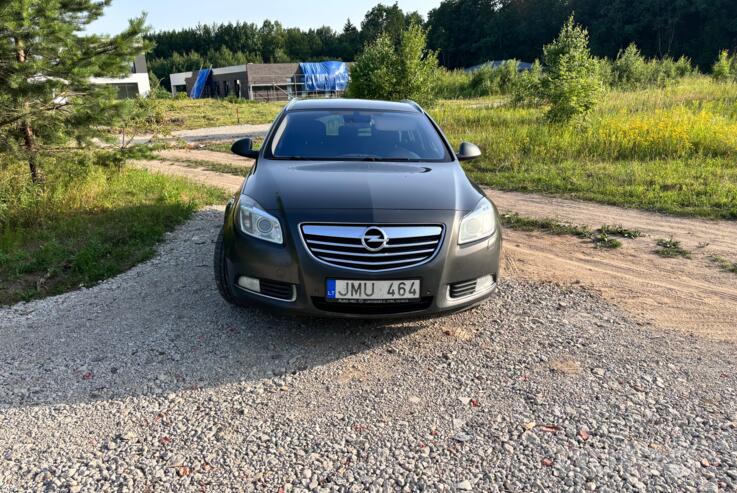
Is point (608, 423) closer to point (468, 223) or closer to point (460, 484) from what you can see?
point (460, 484)

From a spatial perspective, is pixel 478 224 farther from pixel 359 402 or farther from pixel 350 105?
pixel 350 105

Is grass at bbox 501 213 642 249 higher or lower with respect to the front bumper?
lower

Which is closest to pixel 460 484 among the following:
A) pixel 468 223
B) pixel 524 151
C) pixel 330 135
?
pixel 468 223

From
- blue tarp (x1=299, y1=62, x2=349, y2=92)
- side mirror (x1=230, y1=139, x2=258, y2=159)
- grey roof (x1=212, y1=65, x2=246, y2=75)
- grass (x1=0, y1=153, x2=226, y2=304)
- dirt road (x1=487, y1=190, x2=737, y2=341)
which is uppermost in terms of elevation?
grey roof (x1=212, y1=65, x2=246, y2=75)

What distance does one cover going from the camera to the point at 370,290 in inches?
122

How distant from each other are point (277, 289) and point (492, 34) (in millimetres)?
92492

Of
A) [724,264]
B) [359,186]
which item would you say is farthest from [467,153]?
[724,264]

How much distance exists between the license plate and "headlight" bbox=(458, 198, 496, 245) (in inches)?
18.5

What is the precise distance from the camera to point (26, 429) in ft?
8.52

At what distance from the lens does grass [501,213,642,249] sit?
5816mm

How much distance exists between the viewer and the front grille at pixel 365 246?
3.12 meters

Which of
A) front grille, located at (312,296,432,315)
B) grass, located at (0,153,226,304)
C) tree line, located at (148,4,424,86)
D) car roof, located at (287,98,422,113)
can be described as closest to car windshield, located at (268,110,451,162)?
car roof, located at (287,98,422,113)

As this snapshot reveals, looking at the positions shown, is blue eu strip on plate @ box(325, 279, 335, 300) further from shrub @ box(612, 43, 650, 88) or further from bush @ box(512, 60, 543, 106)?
shrub @ box(612, 43, 650, 88)

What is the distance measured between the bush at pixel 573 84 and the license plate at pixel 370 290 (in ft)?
34.7
